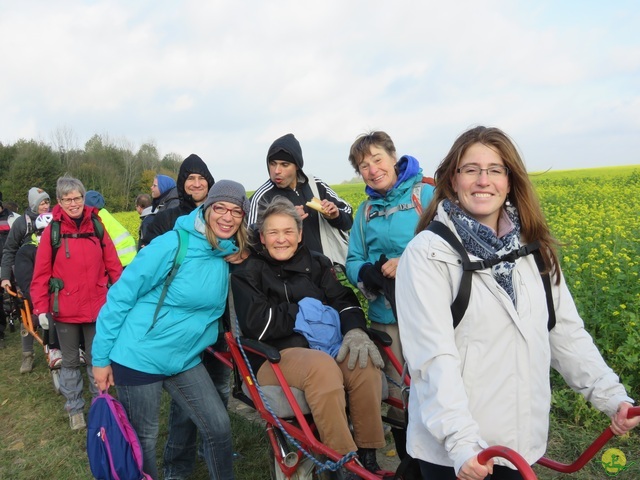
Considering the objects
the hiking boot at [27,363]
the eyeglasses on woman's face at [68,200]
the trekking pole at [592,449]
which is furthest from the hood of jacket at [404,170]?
the hiking boot at [27,363]

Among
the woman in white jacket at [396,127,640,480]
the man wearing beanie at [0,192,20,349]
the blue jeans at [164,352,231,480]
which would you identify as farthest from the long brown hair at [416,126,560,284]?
the man wearing beanie at [0,192,20,349]

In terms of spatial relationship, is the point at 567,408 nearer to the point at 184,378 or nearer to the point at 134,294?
the point at 184,378

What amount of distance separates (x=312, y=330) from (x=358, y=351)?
1.09 ft

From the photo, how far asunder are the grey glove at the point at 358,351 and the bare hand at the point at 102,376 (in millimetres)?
1425

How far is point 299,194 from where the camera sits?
4.71 metres

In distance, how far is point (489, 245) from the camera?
201 cm

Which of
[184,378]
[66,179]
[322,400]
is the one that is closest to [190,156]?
[66,179]

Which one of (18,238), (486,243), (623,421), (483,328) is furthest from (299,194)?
(18,238)

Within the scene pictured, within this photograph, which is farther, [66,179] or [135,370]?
[66,179]

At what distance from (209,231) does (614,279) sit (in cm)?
406

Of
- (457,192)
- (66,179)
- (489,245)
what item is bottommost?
(489,245)

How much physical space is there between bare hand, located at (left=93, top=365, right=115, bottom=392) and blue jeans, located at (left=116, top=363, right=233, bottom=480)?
0.28ft

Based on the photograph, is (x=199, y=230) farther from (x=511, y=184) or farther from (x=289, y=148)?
(x=511, y=184)

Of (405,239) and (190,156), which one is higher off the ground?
(190,156)
